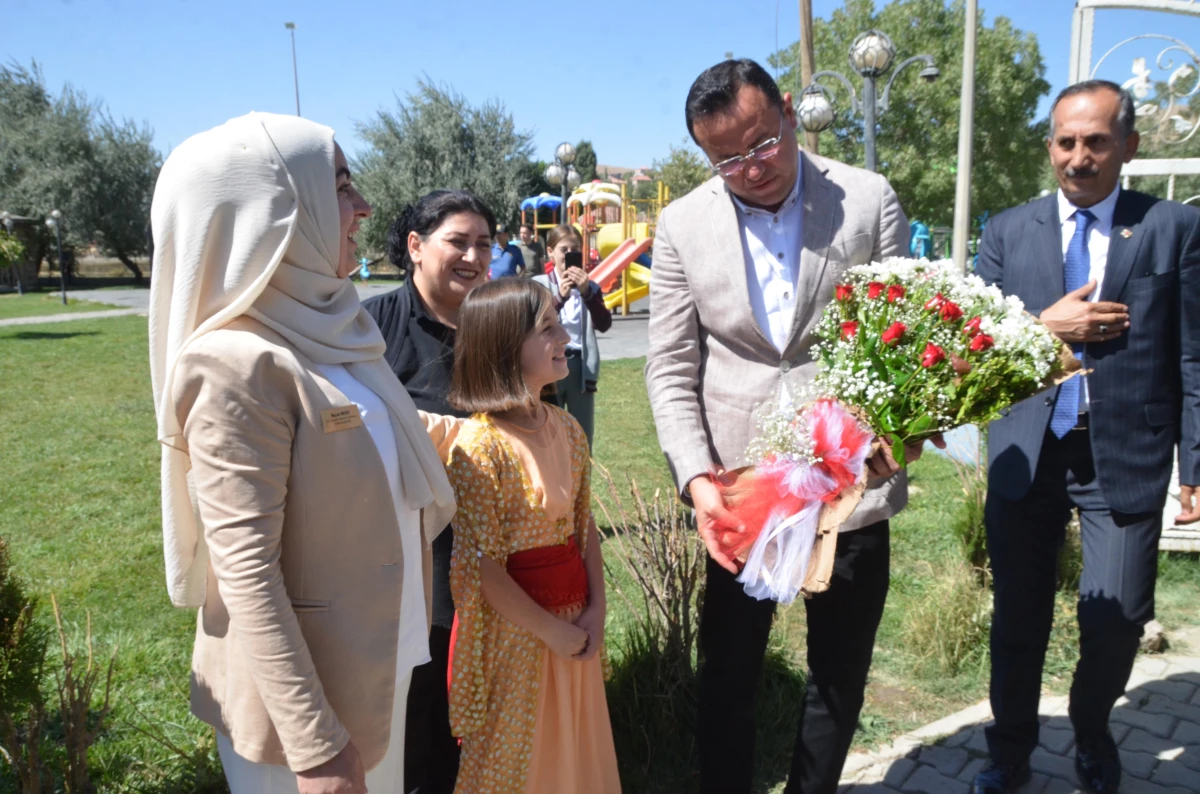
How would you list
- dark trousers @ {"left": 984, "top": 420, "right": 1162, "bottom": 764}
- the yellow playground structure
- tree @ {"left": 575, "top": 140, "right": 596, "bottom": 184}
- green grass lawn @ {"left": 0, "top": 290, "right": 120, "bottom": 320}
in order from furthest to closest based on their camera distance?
tree @ {"left": 575, "top": 140, "right": 596, "bottom": 184} < green grass lawn @ {"left": 0, "top": 290, "right": 120, "bottom": 320} < the yellow playground structure < dark trousers @ {"left": 984, "top": 420, "right": 1162, "bottom": 764}

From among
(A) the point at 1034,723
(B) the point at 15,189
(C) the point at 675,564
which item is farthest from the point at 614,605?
(B) the point at 15,189

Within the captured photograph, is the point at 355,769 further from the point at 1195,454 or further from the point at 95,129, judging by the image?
the point at 95,129

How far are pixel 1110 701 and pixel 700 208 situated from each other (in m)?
2.15

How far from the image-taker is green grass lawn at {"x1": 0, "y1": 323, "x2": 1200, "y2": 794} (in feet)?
10.2

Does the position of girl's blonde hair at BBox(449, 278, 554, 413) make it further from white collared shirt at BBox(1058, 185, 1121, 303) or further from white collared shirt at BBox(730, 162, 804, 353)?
white collared shirt at BBox(1058, 185, 1121, 303)

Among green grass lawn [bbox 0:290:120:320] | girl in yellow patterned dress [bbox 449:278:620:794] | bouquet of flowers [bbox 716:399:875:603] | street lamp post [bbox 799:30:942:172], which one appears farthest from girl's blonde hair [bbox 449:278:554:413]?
green grass lawn [bbox 0:290:120:320]

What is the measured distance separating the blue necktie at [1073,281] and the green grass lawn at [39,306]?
79.3 feet

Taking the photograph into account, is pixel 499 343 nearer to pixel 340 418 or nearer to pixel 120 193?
pixel 340 418

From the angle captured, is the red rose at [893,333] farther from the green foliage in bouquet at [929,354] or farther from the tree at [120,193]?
the tree at [120,193]

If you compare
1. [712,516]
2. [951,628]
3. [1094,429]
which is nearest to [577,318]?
[951,628]

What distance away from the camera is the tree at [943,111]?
90.3ft

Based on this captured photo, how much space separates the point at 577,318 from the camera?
20.6 feet

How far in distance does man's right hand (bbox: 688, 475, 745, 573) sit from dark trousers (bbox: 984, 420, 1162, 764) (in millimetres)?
1200

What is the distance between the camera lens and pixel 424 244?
3033 millimetres
